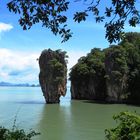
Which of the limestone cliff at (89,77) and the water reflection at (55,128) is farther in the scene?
the limestone cliff at (89,77)

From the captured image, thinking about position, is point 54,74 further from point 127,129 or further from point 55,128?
point 127,129

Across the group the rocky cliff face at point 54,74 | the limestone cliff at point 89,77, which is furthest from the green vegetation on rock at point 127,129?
the limestone cliff at point 89,77

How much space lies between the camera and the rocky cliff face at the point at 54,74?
44.6 meters

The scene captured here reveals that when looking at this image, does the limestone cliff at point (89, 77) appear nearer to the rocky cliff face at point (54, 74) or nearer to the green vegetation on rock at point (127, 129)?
the rocky cliff face at point (54, 74)

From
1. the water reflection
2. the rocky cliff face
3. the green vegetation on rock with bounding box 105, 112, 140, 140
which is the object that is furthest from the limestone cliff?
the green vegetation on rock with bounding box 105, 112, 140, 140

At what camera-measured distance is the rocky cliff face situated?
44.6 meters

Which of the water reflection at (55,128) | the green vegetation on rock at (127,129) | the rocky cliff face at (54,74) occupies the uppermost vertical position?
the rocky cliff face at (54,74)

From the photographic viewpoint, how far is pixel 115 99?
46.3 meters

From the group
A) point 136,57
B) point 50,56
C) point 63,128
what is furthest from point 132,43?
point 63,128

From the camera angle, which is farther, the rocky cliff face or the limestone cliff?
the limestone cliff

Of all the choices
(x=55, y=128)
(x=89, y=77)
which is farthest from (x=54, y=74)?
(x=55, y=128)

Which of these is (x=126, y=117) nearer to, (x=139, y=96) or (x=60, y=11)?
(x=60, y=11)

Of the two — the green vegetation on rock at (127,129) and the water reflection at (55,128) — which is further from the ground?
the green vegetation on rock at (127,129)

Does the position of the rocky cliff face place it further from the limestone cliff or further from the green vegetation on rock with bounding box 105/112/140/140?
the green vegetation on rock with bounding box 105/112/140/140
